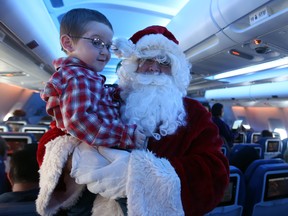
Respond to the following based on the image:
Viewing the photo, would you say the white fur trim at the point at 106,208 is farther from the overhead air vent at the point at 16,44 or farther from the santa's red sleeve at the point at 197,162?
the overhead air vent at the point at 16,44

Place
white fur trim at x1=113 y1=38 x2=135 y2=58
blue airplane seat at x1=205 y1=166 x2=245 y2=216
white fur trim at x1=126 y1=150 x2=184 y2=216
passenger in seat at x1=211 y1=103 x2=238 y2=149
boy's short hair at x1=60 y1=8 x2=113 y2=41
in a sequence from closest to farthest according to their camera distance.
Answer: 1. white fur trim at x1=126 y1=150 x2=184 y2=216
2. boy's short hair at x1=60 y1=8 x2=113 y2=41
3. white fur trim at x1=113 y1=38 x2=135 y2=58
4. blue airplane seat at x1=205 y1=166 x2=245 y2=216
5. passenger in seat at x1=211 y1=103 x2=238 y2=149

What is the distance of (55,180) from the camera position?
93 centimetres

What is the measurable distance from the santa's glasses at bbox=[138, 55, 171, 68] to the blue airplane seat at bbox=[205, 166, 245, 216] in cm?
115

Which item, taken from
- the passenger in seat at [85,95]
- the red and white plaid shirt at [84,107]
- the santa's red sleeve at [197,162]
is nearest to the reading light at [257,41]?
the santa's red sleeve at [197,162]

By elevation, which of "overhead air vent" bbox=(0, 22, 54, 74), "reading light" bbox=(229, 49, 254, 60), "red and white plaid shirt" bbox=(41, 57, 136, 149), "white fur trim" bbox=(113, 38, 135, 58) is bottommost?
"red and white plaid shirt" bbox=(41, 57, 136, 149)

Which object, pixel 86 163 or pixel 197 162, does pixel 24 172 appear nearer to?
pixel 86 163

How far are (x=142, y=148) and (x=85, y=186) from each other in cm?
24

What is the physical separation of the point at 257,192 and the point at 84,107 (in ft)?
5.87

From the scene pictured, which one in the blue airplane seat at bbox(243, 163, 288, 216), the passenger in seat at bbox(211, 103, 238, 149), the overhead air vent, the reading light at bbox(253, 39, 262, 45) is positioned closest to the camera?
the blue airplane seat at bbox(243, 163, 288, 216)

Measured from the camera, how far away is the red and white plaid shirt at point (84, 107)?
88 centimetres

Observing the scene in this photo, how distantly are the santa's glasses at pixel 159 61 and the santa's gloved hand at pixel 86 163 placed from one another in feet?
1.74

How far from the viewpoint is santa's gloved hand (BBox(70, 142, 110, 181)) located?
860 millimetres

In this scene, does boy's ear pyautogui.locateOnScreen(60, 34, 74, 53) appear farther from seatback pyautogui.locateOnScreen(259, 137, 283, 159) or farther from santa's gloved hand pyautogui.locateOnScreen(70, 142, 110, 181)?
seatback pyautogui.locateOnScreen(259, 137, 283, 159)

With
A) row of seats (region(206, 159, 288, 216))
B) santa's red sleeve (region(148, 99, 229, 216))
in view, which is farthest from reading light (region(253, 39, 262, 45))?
santa's red sleeve (region(148, 99, 229, 216))
